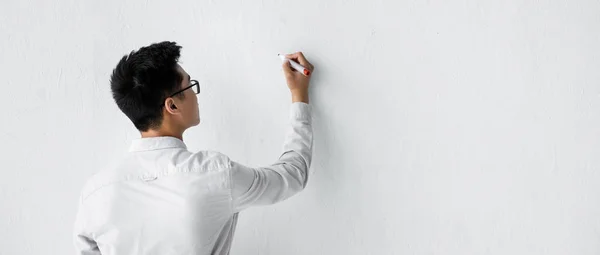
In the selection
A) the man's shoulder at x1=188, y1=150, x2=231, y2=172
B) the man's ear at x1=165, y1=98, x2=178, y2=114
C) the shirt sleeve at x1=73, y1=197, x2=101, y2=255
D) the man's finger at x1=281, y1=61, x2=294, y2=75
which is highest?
the man's finger at x1=281, y1=61, x2=294, y2=75

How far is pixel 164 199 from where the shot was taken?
102cm

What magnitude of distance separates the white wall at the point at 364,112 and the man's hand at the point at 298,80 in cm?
3

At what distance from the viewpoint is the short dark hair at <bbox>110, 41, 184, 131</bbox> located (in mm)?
1043

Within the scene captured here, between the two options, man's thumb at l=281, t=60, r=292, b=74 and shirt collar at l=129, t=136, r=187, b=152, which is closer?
shirt collar at l=129, t=136, r=187, b=152

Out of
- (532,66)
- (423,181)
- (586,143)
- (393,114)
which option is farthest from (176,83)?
(586,143)

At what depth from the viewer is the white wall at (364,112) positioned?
3.77 feet

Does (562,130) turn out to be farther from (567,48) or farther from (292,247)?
(292,247)

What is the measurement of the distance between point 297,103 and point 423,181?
1.08ft

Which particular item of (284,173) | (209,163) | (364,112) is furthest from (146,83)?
(364,112)

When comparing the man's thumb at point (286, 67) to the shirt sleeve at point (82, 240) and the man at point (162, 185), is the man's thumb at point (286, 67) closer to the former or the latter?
the man at point (162, 185)

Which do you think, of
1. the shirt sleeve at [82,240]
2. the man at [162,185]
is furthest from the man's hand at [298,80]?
the shirt sleeve at [82,240]

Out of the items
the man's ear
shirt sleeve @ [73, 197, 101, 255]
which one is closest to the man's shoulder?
the man's ear

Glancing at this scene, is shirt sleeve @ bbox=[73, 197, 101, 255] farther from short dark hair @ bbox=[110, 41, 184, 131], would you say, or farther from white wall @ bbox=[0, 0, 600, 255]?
white wall @ bbox=[0, 0, 600, 255]

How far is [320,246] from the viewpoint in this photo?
1.29 metres
